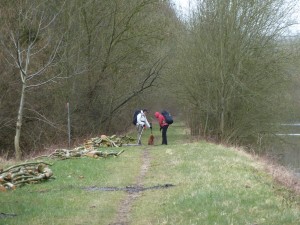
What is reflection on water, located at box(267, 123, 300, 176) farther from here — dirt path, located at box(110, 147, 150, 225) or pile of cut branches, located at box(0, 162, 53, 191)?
pile of cut branches, located at box(0, 162, 53, 191)

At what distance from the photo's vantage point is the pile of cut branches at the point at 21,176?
499 inches

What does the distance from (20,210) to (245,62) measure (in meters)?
20.1

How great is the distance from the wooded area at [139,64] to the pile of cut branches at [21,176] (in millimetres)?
9823

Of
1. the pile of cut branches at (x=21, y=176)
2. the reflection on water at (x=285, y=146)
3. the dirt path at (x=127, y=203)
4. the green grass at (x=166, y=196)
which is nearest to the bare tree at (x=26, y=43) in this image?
Answer: the green grass at (x=166, y=196)

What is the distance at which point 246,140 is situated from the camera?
29.9 meters

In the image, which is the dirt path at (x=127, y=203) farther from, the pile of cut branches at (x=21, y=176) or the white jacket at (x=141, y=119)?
the white jacket at (x=141, y=119)

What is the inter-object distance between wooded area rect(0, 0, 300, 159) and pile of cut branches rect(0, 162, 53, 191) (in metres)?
9.82

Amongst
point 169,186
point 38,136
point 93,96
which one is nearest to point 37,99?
point 38,136

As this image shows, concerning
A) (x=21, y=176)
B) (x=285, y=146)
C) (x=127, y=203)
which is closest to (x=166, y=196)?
(x=127, y=203)

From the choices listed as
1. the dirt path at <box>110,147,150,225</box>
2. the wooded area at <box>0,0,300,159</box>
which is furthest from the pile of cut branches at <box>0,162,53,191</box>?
the wooded area at <box>0,0,300,159</box>

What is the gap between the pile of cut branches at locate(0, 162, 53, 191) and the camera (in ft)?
41.6

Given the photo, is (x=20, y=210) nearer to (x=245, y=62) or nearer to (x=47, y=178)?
(x=47, y=178)

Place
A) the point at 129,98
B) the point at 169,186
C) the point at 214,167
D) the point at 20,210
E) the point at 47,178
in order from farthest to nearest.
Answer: the point at 129,98 < the point at 214,167 < the point at 47,178 < the point at 169,186 < the point at 20,210

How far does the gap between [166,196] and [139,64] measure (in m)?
24.1
